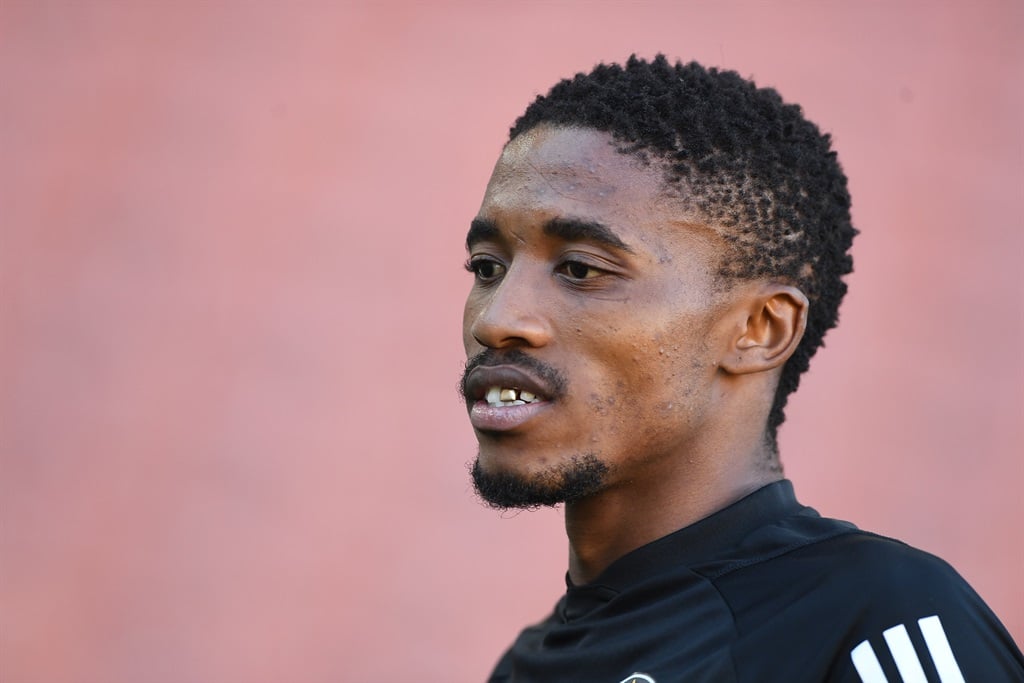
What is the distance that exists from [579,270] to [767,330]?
0.41 meters

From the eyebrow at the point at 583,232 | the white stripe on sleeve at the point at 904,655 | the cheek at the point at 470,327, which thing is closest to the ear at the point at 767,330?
the eyebrow at the point at 583,232

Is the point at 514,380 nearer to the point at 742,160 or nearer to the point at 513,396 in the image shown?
the point at 513,396

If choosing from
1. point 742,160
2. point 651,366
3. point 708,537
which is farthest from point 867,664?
point 742,160

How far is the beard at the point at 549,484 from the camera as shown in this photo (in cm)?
249

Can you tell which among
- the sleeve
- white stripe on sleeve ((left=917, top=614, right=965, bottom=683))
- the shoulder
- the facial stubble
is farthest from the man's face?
white stripe on sleeve ((left=917, top=614, right=965, bottom=683))

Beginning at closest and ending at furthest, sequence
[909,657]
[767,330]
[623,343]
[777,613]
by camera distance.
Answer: [909,657] < [777,613] < [623,343] < [767,330]

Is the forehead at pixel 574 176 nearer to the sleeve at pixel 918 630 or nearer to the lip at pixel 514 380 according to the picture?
the lip at pixel 514 380

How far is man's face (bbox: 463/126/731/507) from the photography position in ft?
8.16

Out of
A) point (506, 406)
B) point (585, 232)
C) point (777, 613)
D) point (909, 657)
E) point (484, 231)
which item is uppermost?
point (484, 231)

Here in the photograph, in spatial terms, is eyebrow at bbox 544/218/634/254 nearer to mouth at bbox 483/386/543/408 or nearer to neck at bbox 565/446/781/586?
mouth at bbox 483/386/543/408

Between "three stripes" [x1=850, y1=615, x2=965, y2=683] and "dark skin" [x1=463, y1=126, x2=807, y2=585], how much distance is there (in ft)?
1.64

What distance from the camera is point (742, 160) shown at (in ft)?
8.73

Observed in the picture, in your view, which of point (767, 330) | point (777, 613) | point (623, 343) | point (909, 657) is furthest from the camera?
point (767, 330)

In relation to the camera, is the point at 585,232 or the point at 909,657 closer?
the point at 909,657
